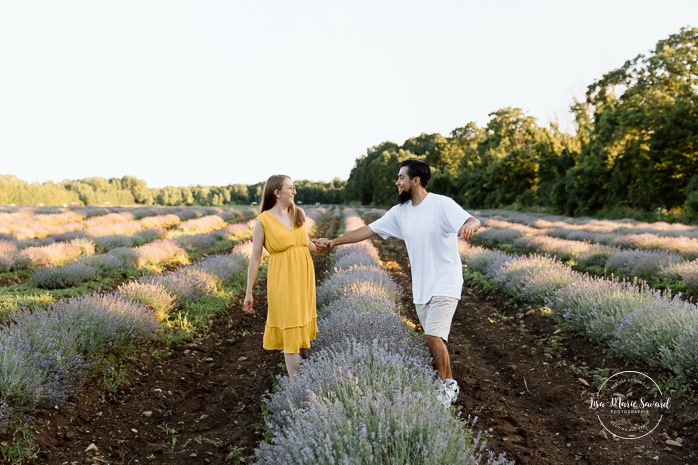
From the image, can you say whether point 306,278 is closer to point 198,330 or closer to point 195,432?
point 195,432

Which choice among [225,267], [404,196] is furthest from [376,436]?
[225,267]

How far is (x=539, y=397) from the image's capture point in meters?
3.86

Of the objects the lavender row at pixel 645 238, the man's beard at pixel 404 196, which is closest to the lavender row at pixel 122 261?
the man's beard at pixel 404 196

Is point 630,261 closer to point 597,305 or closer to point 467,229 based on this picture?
point 597,305

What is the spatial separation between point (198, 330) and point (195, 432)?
2.45 m

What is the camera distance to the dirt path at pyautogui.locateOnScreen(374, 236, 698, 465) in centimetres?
292

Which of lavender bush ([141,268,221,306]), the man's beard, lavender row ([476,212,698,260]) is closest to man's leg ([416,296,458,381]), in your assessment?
the man's beard

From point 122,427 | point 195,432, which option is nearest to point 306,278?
point 195,432

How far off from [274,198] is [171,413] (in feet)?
6.55

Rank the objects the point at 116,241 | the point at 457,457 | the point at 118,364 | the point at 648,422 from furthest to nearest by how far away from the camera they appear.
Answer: the point at 116,241 < the point at 118,364 < the point at 648,422 < the point at 457,457

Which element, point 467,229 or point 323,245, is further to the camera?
point 323,245

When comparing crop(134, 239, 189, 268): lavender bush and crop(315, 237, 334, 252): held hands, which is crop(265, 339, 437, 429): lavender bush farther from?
crop(134, 239, 189, 268): lavender bush

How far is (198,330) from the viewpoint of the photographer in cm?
575
